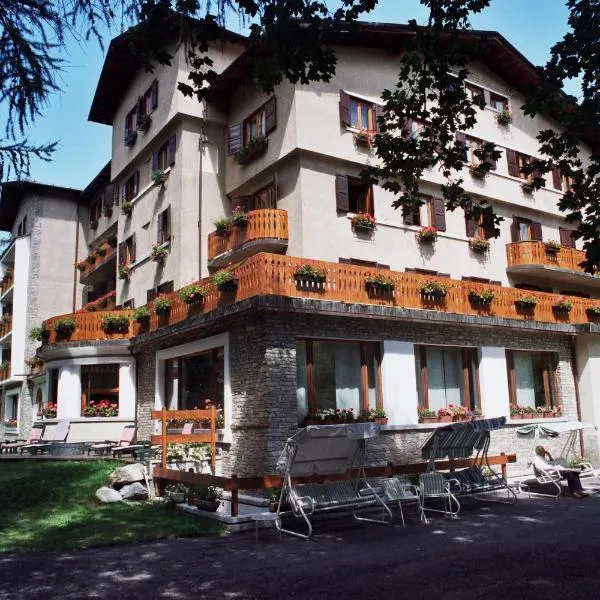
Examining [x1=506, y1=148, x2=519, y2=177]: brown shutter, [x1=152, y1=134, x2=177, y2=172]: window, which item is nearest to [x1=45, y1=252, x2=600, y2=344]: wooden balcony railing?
[x1=152, y1=134, x2=177, y2=172]: window

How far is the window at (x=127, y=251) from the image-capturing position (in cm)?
2559

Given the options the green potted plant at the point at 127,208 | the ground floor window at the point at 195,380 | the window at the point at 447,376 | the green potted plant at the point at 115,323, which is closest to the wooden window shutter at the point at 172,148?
the green potted plant at the point at 127,208

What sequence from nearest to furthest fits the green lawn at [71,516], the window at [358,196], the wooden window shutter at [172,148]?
the green lawn at [71,516] < the window at [358,196] < the wooden window shutter at [172,148]

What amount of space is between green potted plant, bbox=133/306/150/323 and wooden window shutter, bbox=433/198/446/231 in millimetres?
9869

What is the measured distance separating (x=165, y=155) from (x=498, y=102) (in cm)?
1311

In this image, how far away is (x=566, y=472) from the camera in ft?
45.2

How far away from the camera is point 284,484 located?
401 inches

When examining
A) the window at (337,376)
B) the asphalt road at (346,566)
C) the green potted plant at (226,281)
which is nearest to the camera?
the asphalt road at (346,566)

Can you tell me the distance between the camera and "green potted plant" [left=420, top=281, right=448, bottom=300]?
1702 cm

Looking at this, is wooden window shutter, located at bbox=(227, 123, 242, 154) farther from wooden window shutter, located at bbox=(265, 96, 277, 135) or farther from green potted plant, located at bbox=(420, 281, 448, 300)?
green potted plant, located at bbox=(420, 281, 448, 300)

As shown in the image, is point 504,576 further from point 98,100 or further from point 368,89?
point 98,100

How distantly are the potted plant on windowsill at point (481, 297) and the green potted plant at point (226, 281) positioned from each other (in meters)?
7.04

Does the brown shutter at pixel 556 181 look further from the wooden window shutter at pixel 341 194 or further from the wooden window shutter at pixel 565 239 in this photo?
the wooden window shutter at pixel 341 194

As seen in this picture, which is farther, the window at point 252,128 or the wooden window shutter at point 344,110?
the window at point 252,128
